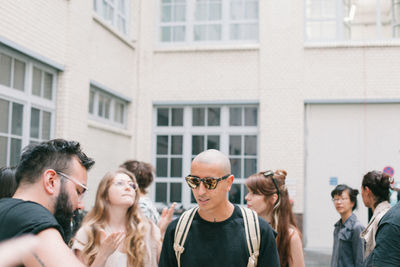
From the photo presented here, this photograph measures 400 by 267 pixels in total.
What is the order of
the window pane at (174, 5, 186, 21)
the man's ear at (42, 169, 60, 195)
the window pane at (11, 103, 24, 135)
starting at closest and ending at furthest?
the man's ear at (42, 169, 60, 195), the window pane at (11, 103, 24, 135), the window pane at (174, 5, 186, 21)

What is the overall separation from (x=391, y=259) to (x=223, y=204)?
970 mm

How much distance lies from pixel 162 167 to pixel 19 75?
604cm

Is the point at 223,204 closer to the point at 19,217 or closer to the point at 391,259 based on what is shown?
the point at 391,259

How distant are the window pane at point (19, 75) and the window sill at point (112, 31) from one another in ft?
9.07

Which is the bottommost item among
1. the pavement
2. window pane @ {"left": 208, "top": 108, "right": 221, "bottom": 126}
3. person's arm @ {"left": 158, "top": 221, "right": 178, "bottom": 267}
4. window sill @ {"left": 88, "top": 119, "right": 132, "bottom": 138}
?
the pavement

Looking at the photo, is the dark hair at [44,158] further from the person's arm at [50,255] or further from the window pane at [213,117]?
the window pane at [213,117]

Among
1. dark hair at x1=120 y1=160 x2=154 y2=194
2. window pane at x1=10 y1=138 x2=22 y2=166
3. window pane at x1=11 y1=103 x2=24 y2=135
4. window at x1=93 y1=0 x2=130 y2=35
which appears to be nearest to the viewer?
dark hair at x1=120 y1=160 x2=154 y2=194

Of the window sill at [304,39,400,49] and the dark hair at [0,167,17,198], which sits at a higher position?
the window sill at [304,39,400,49]

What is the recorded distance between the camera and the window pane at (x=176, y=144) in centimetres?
1405

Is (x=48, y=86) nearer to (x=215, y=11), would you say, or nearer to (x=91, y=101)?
(x=91, y=101)

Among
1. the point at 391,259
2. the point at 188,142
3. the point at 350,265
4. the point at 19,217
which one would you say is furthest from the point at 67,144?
the point at 188,142

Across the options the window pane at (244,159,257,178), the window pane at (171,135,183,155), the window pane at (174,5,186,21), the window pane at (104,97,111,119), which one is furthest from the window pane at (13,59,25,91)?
the window pane at (244,159,257,178)

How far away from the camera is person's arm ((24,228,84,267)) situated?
1.76m

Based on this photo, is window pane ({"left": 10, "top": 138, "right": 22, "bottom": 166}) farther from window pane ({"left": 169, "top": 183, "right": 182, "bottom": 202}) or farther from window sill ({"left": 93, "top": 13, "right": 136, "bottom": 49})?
window pane ({"left": 169, "top": 183, "right": 182, "bottom": 202})
